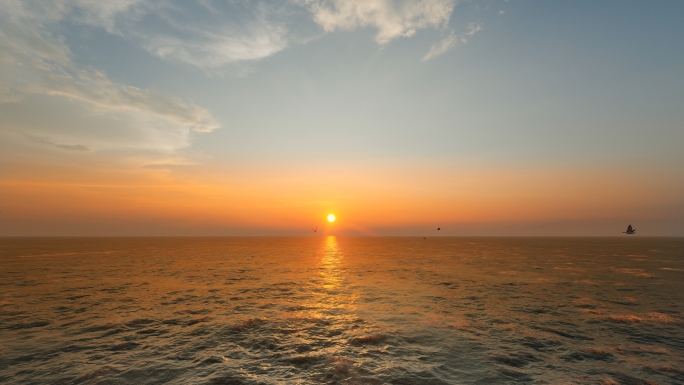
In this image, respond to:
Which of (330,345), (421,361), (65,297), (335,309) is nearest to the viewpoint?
(421,361)

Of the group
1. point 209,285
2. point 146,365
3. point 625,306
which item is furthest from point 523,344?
point 209,285

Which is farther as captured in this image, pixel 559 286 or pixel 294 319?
pixel 559 286

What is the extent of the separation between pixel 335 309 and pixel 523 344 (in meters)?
12.4

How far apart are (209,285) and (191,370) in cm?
2360

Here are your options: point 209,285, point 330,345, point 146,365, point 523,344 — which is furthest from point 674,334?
point 209,285

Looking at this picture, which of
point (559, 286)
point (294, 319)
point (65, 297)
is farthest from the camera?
point (559, 286)

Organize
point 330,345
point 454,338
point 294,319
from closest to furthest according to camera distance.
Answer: point 330,345, point 454,338, point 294,319

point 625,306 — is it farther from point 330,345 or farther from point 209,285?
point 209,285

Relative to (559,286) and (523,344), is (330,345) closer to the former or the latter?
(523,344)

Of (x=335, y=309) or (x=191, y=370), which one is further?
(x=335, y=309)

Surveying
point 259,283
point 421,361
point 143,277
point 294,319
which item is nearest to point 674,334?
point 421,361

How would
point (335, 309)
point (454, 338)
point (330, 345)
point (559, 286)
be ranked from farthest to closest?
point (559, 286) < point (335, 309) < point (454, 338) < point (330, 345)

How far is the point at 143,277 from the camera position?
1604 inches

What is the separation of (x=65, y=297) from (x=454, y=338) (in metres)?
32.2
